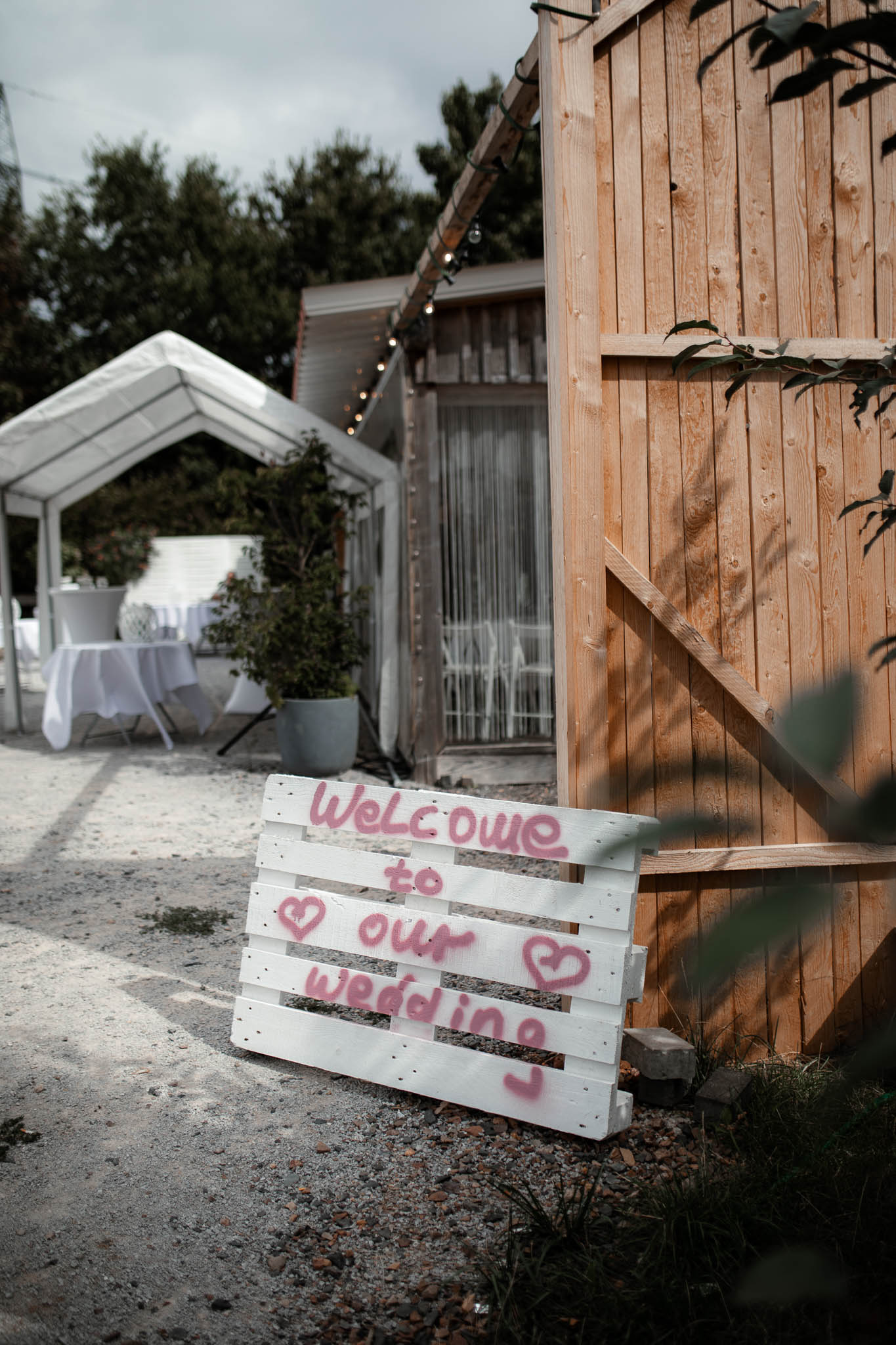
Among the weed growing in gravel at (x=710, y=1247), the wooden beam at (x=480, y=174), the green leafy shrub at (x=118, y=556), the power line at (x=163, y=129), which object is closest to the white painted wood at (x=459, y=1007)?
the weed growing in gravel at (x=710, y=1247)

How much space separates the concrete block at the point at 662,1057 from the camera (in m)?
2.23

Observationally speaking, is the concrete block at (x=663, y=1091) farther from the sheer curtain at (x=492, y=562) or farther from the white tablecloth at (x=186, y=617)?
the white tablecloth at (x=186, y=617)

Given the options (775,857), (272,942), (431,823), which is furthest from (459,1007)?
(775,857)

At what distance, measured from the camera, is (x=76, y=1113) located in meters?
2.25

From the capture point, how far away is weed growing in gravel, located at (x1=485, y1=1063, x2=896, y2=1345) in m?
1.45

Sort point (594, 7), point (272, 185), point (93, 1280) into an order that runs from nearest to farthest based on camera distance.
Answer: point (93, 1280) → point (594, 7) → point (272, 185)

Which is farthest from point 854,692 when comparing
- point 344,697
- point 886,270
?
point 344,697

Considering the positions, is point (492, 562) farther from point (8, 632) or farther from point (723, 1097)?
point (8, 632)

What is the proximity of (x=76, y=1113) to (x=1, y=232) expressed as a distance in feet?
69.9

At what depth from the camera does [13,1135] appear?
214 cm

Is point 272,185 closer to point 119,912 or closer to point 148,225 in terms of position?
point 148,225

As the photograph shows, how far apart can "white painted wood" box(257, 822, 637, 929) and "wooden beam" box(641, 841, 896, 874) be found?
1.07ft

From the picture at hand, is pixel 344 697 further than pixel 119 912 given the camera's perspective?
Yes

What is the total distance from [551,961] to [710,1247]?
67 cm
